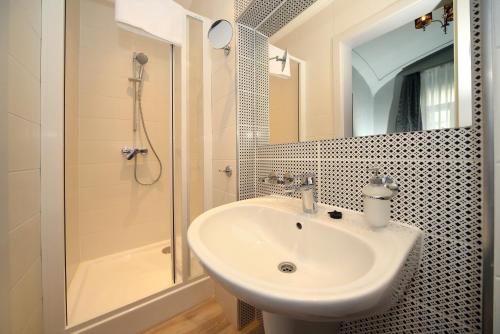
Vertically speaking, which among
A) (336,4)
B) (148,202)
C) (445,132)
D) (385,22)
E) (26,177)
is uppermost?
(336,4)

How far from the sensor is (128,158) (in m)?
1.64

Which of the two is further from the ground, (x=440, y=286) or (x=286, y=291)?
(x=286, y=291)

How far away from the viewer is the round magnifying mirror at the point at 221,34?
97 centimetres

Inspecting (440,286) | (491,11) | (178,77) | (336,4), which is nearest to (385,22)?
(336,4)

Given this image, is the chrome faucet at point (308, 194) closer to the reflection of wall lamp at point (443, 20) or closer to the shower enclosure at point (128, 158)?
the reflection of wall lamp at point (443, 20)

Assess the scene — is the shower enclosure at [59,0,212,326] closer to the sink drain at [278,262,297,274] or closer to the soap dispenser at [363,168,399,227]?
the sink drain at [278,262,297,274]

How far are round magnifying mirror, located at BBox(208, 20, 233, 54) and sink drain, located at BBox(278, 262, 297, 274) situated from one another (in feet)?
3.45

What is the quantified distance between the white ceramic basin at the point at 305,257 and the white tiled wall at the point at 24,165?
597 millimetres

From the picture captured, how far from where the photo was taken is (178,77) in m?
1.19

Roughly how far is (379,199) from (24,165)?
1.16 m

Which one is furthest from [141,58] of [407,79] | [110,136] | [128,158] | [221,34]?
[407,79]

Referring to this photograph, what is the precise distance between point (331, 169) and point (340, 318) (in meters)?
0.49

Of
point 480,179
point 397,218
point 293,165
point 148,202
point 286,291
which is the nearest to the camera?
point 286,291

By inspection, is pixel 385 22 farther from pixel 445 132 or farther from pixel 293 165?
pixel 293 165
